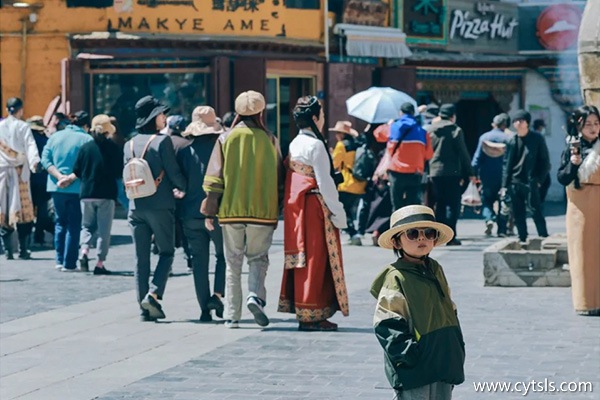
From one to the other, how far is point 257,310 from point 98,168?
4873 mm

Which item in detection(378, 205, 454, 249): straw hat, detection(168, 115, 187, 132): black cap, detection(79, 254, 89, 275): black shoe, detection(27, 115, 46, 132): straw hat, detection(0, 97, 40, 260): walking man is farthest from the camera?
detection(27, 115, 46, 132): straw hat

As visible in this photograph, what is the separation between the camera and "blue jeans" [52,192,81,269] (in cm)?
1727

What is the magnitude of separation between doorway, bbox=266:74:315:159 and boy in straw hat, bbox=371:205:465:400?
69.1 feet

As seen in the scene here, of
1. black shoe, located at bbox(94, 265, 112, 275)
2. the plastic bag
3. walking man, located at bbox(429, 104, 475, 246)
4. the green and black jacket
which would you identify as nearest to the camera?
black shoe, located at bbox(94, 265, 112, 275)

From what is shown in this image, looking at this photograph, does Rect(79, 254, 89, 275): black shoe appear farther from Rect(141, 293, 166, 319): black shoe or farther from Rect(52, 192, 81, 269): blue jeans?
Rect(141, 293, 166, 319): black shoe

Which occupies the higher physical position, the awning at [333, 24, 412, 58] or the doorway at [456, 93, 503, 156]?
the awning at [333, 24, 412, 58]

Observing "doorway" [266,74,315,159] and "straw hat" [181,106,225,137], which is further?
"doorway" [266,74,315,159]

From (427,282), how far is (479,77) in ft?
90.3

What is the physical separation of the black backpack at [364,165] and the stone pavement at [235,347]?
151 inches

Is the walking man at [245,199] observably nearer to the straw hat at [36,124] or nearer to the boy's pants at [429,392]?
the boy's pants at [429,392]

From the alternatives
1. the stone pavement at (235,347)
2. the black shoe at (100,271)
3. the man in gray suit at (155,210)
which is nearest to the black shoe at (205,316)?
the stone pavement at (235,347)

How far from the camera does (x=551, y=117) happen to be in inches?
1299

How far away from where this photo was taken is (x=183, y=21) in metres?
26.9

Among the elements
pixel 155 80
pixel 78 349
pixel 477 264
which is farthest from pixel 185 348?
pixel 155 80
